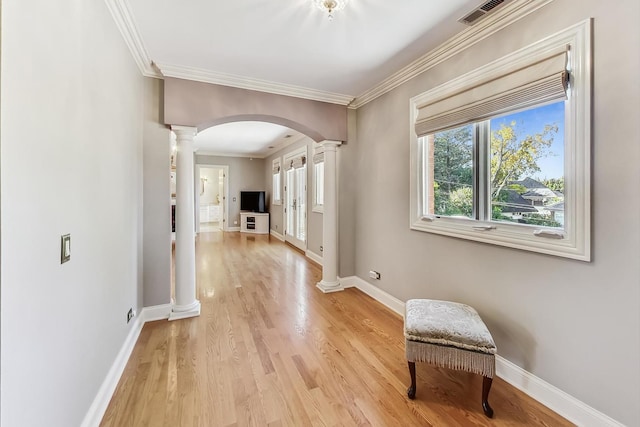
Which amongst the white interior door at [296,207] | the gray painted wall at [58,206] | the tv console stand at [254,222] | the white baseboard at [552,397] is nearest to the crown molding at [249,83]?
the gray painted wall at [58,206]

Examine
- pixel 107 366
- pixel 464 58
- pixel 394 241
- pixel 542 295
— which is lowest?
pixel 107 366

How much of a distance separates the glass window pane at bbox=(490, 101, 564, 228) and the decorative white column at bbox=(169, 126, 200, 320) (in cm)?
278

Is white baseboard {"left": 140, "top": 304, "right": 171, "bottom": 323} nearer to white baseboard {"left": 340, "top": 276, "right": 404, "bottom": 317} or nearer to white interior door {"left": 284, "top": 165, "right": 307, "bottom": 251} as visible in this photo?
white baseboard {"left": 340, "top": 276, "right": 404, "bottom": 317}

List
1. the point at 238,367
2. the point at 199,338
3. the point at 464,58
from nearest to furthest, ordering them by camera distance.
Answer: the point at 238,367
the point at 464,58
the point at 199,338

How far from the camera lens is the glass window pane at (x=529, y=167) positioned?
1.67 metres

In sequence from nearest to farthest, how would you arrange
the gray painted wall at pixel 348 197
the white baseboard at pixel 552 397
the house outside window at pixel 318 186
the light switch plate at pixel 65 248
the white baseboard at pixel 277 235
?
1. the light switch plate at pixel 65 248
2. the white baseboard at pixel 552 397
3. the gray painted wall at pixel 348 197
4. the house outside window at pixel 318 186
5. the white baseboard at pixel 277 235

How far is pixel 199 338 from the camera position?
2.43 meters

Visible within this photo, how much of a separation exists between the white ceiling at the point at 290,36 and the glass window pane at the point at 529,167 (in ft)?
2.80

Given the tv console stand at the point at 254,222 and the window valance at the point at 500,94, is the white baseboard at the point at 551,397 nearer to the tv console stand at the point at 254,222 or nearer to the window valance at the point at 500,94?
the window valance at the point at 500,94

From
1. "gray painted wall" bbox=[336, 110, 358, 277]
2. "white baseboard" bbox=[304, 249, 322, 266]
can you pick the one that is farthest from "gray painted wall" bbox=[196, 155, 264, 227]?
"gray painted wall" bbox=[336, 110, 358, 277]

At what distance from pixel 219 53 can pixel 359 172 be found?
6.81ft

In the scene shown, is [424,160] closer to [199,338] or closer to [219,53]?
[219,53]

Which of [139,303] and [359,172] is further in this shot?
[359,172]

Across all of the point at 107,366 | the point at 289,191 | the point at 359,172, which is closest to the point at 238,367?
the point at 107,366
